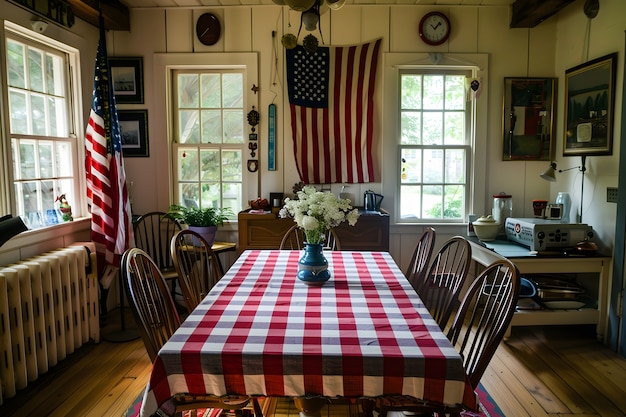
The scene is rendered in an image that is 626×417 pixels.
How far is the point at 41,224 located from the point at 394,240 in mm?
2860

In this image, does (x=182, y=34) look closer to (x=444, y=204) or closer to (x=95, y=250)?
(x=95, y=250)

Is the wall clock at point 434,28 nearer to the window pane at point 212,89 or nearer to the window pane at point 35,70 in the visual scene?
the window pane at point 212,89

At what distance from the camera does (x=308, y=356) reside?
4.60 ft

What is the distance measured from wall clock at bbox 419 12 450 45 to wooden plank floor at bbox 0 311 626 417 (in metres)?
2.60

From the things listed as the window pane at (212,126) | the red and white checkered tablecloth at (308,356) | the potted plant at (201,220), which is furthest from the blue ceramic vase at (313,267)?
the window pane at (212,126)

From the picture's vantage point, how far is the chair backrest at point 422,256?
8.45 feet

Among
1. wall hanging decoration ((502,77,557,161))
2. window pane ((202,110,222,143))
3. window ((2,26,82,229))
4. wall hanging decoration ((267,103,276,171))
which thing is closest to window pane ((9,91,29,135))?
window ((2,26,82,229))

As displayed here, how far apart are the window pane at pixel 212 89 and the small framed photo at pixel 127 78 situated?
56cm

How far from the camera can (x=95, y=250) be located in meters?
3.37

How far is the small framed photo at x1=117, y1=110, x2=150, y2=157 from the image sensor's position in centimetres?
409

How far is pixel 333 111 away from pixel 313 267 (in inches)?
87.7

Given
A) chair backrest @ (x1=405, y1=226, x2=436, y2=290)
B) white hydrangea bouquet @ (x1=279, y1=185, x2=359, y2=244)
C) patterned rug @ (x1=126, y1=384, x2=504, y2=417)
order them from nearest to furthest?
white hydrangea bouquet @ (x1=279, y1=185, x2=359, y2=244), patterned rug @ (x1=126, y1=384, x2=504, y2=417), chair backrest @ (x1=405, y1=226, x2=436, y2=290)

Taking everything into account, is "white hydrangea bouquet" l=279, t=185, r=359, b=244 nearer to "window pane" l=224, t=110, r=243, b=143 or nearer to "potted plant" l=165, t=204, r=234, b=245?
"potted plant" l=165, t=204, r=234, b=245

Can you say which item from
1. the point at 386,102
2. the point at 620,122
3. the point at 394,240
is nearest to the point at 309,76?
the point at 386,102
